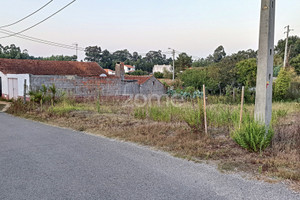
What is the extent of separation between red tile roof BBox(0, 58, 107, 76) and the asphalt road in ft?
65.7

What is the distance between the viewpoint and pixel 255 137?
18.0 ft

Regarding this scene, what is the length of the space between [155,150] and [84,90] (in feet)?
49.0

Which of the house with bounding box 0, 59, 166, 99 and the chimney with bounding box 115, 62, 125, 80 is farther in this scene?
the chimney with bounding box 115, 62, 125, 80

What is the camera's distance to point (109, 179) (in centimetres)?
429

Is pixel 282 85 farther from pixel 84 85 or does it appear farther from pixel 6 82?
pixel 6 82

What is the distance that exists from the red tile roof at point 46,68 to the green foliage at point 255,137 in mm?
22892

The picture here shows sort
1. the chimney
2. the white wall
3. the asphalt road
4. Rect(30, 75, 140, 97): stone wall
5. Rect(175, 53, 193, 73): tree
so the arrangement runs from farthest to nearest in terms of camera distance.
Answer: Rect(175, 53, 193, 73): tree
the chimney
the white wall
Rect(30, 75, 140, 97): stone wall
the asphalt road

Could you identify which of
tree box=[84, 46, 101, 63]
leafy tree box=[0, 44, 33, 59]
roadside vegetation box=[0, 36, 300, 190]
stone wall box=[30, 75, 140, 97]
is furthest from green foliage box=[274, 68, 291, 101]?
tree box=[84, 46, 101, 63]

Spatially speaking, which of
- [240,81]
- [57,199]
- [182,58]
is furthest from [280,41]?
[57,199]

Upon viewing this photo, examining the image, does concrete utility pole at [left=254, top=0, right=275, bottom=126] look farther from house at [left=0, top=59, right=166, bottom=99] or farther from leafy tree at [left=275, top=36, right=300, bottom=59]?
leafy tree at [left=275, top=36, right=300, bottom=59]

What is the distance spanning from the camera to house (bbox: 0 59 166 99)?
18125 millimetres

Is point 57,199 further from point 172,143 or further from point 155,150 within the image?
point 172,143

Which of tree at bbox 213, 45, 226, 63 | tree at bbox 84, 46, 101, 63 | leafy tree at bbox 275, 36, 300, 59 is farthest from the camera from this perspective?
tree at bbox 84, 46, 101, 63

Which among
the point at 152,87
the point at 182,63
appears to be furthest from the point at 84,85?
the point at 182,63
